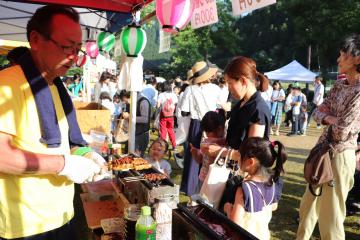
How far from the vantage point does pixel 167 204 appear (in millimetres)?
1933

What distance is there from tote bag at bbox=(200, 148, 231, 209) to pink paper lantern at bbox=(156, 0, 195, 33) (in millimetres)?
1387

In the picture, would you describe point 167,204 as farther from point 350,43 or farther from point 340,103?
point 350,43

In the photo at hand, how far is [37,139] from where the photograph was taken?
1.51 meters

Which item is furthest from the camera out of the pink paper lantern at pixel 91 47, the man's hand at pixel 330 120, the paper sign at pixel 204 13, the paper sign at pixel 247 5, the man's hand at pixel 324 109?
the pink paper lantern at pixel 91 47

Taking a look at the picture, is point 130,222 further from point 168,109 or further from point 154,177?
point 168,109

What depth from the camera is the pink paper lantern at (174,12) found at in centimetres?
295

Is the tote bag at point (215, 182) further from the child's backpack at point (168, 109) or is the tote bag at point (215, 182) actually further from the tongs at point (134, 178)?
the child's backpack at point (168, 109)

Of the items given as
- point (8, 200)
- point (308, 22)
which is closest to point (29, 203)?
point (8, 200)

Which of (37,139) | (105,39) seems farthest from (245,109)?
(105,39)

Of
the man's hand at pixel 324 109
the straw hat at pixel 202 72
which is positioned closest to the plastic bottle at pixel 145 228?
the man's hand at pixel 324 109

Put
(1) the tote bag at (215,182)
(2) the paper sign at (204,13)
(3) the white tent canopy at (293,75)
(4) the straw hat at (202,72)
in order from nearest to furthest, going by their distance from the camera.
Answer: (1) the tote bag at (215,182)
(2) the paper sign at (204,13)
(4) the straw hat at (202,72)
(3) the white tent canopy at (293,75)

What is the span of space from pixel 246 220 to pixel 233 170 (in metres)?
0.64

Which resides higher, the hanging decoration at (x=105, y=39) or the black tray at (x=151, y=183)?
the hanging decoration at (x=105, y=39)

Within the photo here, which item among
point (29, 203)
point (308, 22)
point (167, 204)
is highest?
point (308, 22)
